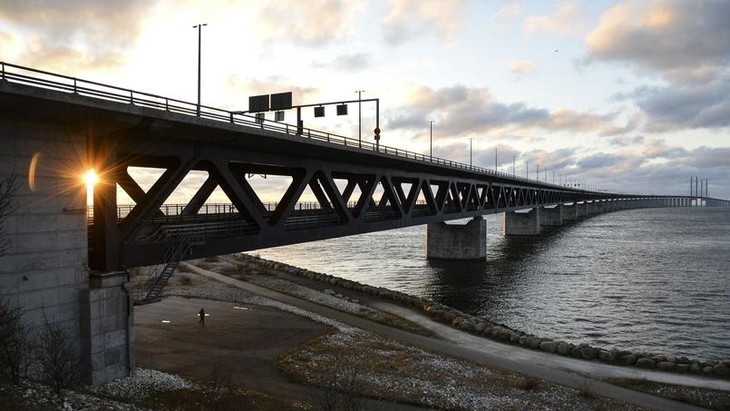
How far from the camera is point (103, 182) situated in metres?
20.7

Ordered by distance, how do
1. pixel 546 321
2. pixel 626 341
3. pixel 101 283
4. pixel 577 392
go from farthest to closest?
pixel 546 321 < pixel 626 341 < pixel 577 392 < pixel 101 283

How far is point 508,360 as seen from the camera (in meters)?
27.4

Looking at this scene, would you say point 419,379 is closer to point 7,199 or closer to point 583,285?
point 7,199

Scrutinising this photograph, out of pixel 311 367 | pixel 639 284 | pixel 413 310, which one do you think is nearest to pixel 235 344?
pixel 311 367

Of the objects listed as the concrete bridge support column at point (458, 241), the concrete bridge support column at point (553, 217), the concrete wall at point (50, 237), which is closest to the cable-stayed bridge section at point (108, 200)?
the concrete wall at point (50, 237)

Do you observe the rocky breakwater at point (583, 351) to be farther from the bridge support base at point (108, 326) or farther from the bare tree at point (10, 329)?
the bare tree at point (10, 329)

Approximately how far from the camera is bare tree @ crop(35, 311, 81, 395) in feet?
54.5

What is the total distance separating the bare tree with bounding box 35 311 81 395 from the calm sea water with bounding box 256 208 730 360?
29.9m

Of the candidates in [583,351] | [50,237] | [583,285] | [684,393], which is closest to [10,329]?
[50,237]

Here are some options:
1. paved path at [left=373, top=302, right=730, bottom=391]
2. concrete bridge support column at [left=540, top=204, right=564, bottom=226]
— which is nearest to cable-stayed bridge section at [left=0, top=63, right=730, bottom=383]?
paved path at [left=373, top=302, right=730, bottom=391]

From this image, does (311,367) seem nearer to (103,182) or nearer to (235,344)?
(235,344)

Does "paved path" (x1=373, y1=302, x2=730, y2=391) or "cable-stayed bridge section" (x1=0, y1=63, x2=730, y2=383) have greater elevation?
"cable-stayed bridge section" (x1=0, y1=63, x2=730, y2=383)

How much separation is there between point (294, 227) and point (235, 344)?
31.2 ft

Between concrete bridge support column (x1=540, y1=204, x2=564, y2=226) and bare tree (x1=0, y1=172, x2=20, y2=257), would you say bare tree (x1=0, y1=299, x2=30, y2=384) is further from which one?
concrete bridge support column (x1=540, y1=204, x2=564, y2=226)
